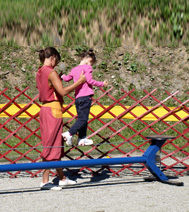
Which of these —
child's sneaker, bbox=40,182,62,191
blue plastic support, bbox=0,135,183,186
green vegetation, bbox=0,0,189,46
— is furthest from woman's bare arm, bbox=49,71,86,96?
green vegetation, bbox=0,0,189,46

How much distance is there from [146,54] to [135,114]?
4448mm

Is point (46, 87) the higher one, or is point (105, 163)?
point (46, 87)

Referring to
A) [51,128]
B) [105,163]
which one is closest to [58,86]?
[51,128]

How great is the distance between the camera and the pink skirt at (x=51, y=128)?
Answer: 4.37 meters

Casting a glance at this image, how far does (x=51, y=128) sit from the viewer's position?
14.3 feet

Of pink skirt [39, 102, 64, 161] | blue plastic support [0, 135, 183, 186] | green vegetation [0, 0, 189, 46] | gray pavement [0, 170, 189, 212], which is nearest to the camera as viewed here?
gray pavement [0, 170, 189, 212]

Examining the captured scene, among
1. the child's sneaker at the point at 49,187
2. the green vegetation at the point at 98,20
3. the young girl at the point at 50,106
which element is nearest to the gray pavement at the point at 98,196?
the child's sneaker at the point at 49,187

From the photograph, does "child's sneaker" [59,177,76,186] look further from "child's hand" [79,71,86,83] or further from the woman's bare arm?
"child's hand" [79,71,86,83]

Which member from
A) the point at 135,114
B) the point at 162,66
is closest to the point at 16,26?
the point at 162,66

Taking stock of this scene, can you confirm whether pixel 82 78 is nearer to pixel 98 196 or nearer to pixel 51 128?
pixel 51 128

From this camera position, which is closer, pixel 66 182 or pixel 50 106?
pixel 50 106

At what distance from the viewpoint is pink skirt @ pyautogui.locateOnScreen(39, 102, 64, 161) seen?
4.37m

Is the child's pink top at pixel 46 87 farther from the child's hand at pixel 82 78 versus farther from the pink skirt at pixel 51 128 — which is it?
the child's hand at pixel 82 78

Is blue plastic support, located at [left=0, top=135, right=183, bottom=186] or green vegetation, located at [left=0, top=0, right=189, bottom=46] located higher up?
green vegetation, located at [left=0, top=0, right=189, bottom=46]
